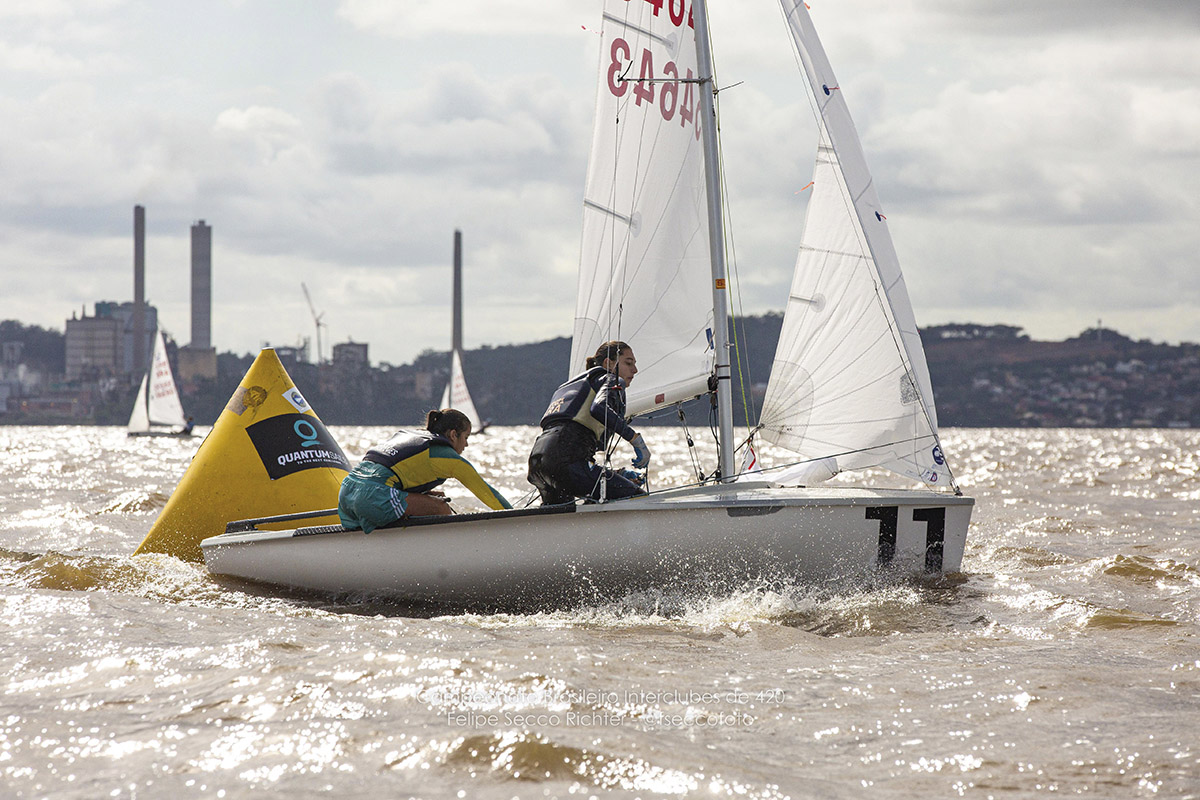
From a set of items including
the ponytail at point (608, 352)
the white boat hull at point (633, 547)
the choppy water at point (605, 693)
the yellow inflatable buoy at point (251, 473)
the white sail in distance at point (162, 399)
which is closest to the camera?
the choppy water at point (605, 693)

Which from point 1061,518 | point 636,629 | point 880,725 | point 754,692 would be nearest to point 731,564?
point 636,629

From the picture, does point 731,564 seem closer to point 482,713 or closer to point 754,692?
point 754,692

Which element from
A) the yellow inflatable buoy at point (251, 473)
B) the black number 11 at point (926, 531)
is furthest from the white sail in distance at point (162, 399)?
the black number 11 at point (926, 531)

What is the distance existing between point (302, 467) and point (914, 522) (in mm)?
3884

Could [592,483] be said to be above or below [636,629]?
above

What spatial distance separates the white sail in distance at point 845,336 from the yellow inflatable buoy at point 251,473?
9.87ft

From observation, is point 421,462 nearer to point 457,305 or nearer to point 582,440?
point 582,440

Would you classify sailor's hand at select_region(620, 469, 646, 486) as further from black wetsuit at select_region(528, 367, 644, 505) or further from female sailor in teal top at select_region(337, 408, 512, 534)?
female sailor in teal top at select_region(337, 408, 512, 534)

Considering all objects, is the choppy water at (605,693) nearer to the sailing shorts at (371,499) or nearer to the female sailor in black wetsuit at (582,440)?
the sailing shorts at (371,499)

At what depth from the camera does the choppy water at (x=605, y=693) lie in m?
2.81

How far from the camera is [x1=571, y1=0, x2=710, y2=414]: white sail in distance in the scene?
21.9 ft

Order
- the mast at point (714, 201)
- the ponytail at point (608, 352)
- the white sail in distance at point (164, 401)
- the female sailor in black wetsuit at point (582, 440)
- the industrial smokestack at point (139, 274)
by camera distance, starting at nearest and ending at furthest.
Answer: the female sailor in black wetsuit at point (582, 440) → the ponytail at point (608, 352) → the mast at point (714, 201) → the white sail in distance at point (164, 401) → the industrial smokestack at point (139, 274)

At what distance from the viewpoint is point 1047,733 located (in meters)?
3.21

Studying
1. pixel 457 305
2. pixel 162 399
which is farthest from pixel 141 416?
pixel 457 305
